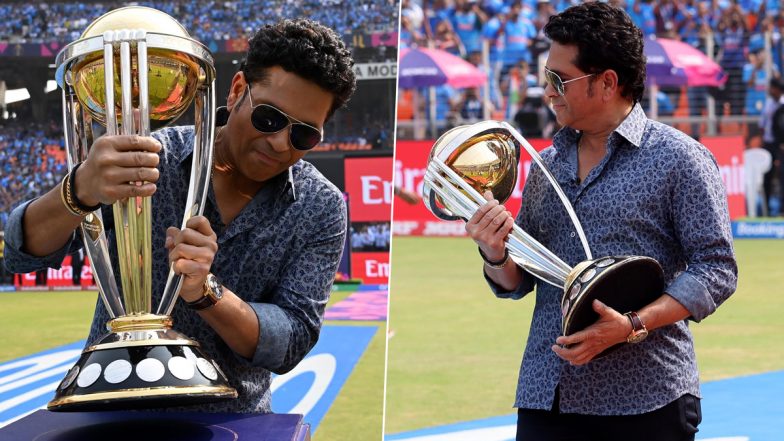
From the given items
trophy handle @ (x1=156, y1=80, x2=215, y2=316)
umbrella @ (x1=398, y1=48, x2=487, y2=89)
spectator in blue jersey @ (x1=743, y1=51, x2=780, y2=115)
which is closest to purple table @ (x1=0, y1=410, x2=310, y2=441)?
trophy handle @ (x1=156, y1=80, x2=215, y2=316)

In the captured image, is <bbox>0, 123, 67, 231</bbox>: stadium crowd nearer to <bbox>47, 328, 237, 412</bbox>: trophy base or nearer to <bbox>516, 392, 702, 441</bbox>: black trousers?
<bbox>516, 392, 702, 441</bbox>: black trousers

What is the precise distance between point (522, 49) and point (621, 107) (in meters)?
17.3

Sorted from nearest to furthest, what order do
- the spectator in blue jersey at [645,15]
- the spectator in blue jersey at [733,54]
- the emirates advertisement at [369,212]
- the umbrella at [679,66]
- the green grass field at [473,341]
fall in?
the green grass field at [473,341]
the emirates advertisement at [369,212]
the umbrella at [679,66]
the spectator in blue jersey at [733,54]
the spectator in blue jersey at [645,15]

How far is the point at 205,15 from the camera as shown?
5.43 meters

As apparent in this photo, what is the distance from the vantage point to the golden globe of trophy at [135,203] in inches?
61.0

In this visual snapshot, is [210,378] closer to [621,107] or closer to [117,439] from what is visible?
[117,439]

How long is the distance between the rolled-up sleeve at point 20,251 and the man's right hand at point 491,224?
83 centimetres

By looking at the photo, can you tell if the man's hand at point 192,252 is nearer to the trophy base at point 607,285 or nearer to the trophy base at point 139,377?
the trophy base at point 139,377

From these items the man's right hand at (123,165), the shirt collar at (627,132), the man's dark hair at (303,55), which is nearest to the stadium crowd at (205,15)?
the shirt collar at (627,132)

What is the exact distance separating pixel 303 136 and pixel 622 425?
99 centimetres

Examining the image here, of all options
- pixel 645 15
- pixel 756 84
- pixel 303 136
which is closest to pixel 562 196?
pixel 303 136

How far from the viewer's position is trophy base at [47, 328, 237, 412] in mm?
1521

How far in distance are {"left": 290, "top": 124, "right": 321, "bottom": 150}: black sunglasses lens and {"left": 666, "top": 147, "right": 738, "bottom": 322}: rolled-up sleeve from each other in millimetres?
845

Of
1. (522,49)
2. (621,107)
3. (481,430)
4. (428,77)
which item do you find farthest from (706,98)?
(621,107)
